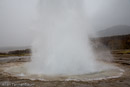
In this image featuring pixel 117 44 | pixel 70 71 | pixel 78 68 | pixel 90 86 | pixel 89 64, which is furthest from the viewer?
pixel 117 44

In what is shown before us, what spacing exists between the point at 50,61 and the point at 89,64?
3697 mm

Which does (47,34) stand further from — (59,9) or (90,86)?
(90,86)

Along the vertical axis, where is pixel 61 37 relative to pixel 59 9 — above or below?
below

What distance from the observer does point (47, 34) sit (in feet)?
44.5

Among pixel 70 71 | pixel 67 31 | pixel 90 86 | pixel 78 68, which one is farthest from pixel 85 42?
pixel 90 86

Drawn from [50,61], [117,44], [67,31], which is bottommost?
[50,61]

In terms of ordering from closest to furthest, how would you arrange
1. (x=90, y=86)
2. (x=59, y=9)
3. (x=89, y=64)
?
(x=90, y=86), (x=89, y=64), (x=59, y=9)

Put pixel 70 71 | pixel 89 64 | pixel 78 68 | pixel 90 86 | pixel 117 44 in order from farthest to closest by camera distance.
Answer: pixel 117 44 → pixel 89 64 → pixel 78 68 → pixel 70 71 → pixel 90 86

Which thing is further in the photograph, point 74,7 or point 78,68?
point 74,7

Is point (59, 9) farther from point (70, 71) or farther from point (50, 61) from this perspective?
point (70, 71)

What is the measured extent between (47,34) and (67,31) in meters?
1.99

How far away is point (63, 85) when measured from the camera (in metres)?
6.98

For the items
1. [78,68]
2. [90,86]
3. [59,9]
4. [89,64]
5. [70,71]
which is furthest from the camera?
[59,9]

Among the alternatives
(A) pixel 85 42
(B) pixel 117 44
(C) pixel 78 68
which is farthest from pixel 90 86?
(B) pixel 117 44
